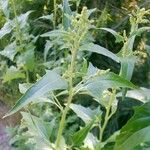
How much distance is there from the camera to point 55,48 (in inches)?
69.4

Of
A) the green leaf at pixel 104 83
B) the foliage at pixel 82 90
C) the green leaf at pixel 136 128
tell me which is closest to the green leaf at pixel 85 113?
the foliage at pixel 82 90

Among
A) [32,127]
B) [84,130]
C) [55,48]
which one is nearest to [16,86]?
[55,48]

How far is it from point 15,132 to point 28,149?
126 mm

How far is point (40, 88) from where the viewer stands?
0.78m

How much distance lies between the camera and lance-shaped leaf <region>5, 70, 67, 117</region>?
75cm

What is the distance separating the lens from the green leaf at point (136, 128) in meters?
0.95

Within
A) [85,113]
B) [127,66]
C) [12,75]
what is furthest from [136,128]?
[12,75]

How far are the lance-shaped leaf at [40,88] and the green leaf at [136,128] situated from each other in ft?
0.66

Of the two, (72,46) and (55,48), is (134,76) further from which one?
(72,46)

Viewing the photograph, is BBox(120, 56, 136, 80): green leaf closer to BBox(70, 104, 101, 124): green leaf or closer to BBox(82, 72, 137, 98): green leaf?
BBox(82, 72, 137, 98): green leaf

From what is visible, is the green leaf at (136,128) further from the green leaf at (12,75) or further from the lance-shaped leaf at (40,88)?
the green leaf at (12,75)

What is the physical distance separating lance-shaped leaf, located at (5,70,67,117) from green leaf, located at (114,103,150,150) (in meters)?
0.20

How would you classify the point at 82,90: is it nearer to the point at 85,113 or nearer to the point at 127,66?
the point at 127,66

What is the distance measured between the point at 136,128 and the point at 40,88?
0.28m
